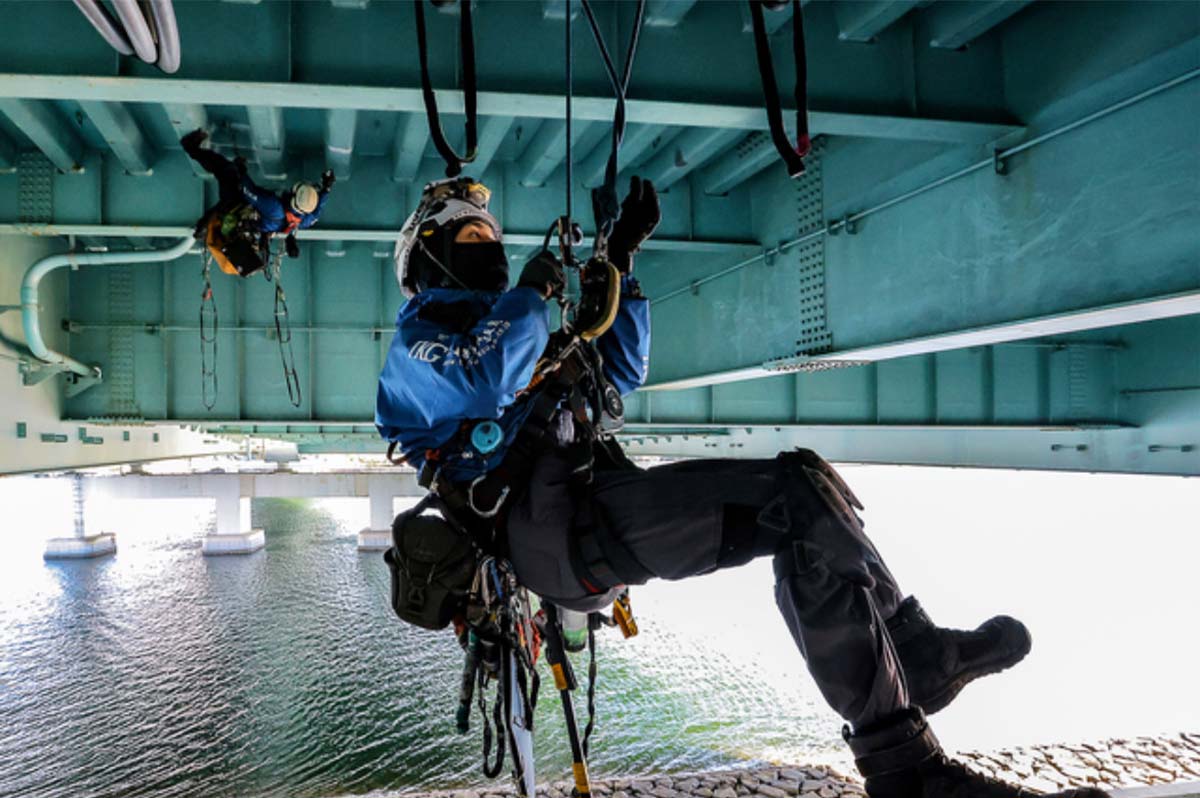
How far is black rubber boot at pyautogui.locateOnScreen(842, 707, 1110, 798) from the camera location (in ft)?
5.72

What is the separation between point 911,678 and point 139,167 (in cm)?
789

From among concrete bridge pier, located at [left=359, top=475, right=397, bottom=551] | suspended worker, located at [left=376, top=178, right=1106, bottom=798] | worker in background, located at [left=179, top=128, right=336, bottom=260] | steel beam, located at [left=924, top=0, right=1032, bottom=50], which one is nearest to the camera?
suspended worker, located at [left=376, top=178, right=1106, bottom=798]

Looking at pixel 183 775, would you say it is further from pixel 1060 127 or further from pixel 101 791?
pixel 1060 127

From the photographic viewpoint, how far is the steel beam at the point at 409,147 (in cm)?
622

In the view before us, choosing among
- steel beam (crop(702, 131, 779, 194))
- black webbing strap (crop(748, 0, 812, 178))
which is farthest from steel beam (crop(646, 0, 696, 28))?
black webbing strap (crop(748, 0, 812, 178))

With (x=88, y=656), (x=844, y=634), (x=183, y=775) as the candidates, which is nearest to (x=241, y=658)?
(x=88, y=656)

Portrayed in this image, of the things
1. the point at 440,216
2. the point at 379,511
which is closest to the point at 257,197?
the point at 440,216

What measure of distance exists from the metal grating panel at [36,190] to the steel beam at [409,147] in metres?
3.35

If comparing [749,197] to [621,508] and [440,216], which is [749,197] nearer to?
[440,216]

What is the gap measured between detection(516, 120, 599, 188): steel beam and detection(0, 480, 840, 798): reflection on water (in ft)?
30.8

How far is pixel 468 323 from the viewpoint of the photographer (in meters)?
2.49

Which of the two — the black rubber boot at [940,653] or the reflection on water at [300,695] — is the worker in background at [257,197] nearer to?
the black rubber boot at [940,653]

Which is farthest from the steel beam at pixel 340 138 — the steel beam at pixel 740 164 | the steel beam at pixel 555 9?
the steel beam at pixel 740 164

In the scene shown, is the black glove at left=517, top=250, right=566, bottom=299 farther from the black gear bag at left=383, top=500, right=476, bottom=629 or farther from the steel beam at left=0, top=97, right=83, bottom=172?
the steel beam at left=0, top=97, right=83, bottom=172
